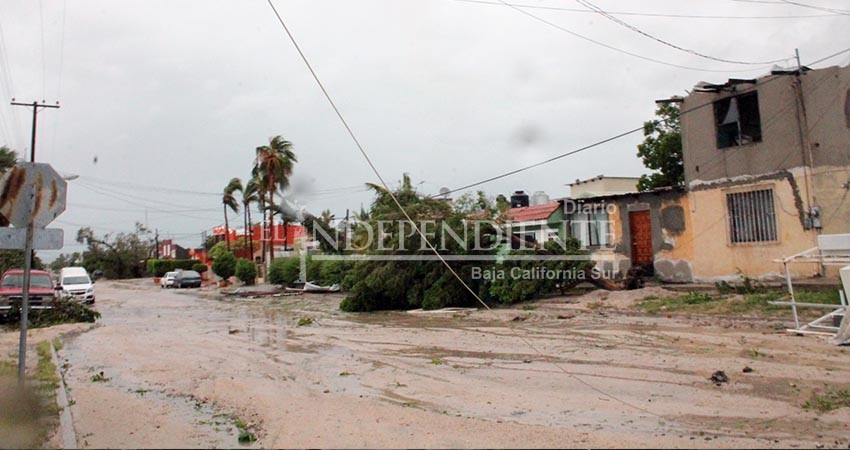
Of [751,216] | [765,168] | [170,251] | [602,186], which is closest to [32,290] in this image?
[751,216]

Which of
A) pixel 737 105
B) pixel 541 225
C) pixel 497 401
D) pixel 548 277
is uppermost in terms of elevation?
pixel 737 105

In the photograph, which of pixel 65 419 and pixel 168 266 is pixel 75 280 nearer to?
pixel 65 419

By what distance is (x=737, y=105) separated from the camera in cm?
1736

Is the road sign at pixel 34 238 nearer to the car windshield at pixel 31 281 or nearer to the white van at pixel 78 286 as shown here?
the car windshield at pixel 31 281

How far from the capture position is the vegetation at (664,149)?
97.8ft

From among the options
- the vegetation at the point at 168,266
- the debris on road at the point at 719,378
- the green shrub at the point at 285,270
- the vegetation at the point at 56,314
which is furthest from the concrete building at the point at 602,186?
the vegetation at the point at 168,266

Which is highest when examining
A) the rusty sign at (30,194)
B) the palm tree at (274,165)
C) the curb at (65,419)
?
the palm tree at (274,165)

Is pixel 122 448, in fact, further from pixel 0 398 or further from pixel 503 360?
pixel 503 360

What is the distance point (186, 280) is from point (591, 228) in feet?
130

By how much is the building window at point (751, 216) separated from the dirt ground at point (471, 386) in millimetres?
4541

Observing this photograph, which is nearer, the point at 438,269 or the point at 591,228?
the point at 438,269

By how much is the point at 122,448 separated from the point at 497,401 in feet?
13.2

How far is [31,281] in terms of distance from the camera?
19.9 m

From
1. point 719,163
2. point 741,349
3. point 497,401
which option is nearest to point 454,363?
point 497,401
